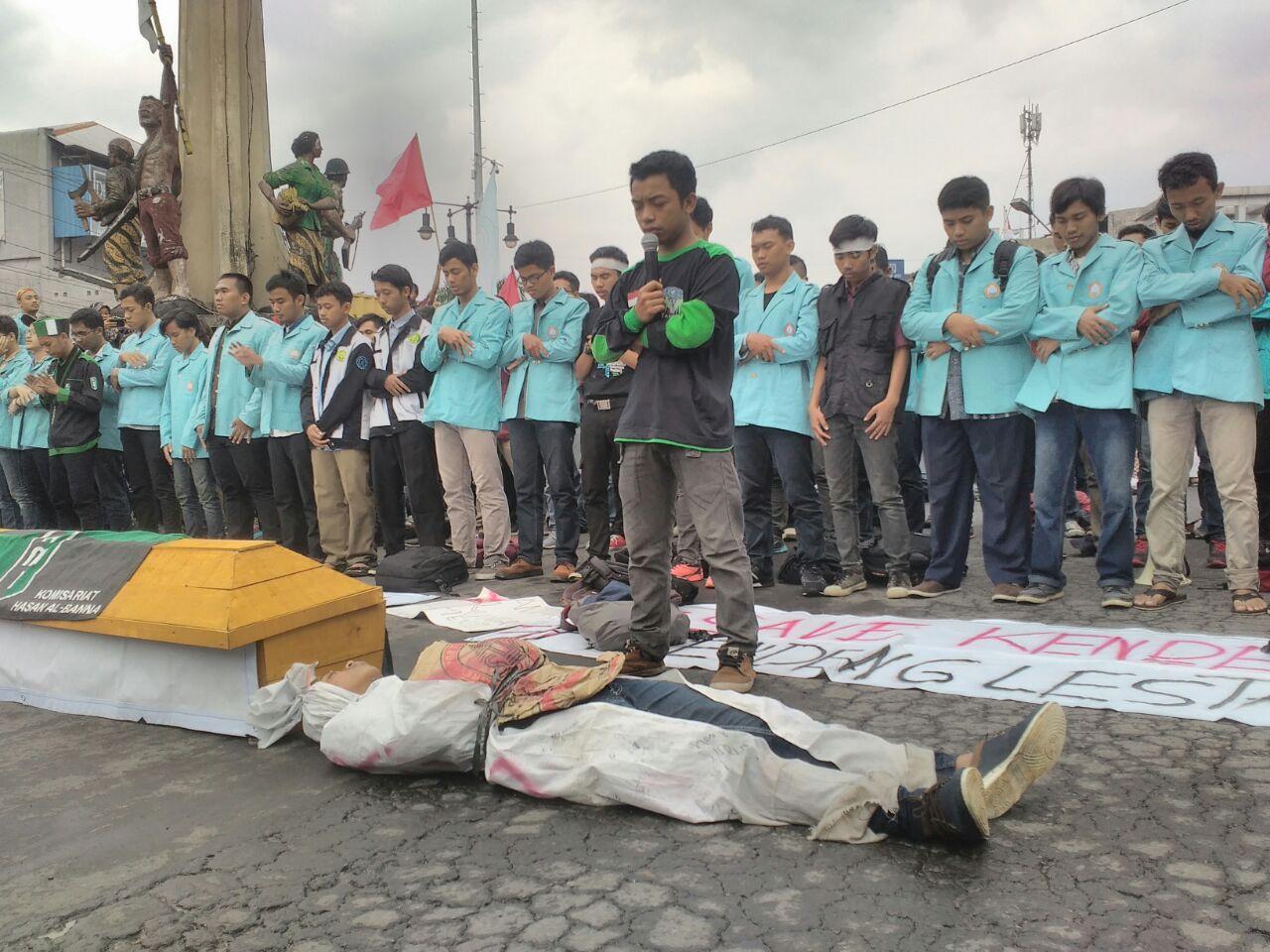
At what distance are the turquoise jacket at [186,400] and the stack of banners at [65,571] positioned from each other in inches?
144

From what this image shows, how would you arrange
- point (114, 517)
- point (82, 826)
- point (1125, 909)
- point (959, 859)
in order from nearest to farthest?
1. point (1125, 909)
2. point (959, 859)
3. point (82, 826)
4. point (114, 517)

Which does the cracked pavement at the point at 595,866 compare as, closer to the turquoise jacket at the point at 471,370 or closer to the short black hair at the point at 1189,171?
the short black hair at the point at 1189,171

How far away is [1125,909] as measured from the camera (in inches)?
75.0

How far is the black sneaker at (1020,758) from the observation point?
7.35 ft

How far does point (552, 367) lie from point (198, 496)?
10.9ft

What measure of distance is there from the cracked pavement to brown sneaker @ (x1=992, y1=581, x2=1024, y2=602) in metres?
2.10

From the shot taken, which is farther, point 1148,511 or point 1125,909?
point 1148,511

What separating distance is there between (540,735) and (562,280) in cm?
618

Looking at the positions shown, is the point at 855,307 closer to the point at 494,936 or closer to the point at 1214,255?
the point at 1214,255

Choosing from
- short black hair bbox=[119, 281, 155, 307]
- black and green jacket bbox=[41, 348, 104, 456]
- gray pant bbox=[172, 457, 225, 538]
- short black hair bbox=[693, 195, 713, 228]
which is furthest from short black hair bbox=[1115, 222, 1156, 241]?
black and green jacket bbox=[41, 348, 104, 456]

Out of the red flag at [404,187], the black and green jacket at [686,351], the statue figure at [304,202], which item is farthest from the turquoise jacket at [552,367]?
the red flag at [404,187]

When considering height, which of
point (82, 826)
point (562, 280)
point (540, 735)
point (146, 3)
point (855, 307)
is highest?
point (146, 3)

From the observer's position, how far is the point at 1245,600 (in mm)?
4594

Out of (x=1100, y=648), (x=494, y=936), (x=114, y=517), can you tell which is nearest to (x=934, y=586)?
(x=1100, y=648)
